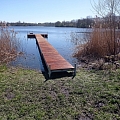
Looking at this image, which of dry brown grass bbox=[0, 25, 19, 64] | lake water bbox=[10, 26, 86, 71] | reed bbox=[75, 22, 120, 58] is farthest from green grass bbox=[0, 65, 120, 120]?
dry brown grass bbox=[0, 25, 19, 64]

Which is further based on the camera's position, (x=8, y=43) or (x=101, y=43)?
(x=8, y=43)

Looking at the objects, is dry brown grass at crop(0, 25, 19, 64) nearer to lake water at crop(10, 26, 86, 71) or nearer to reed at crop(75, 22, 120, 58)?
lake water at crop(10, 26, 86, 71)

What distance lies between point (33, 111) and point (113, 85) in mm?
1692

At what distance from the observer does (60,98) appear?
2.89 meters

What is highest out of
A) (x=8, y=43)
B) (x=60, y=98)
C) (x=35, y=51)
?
(x=8, y=43)

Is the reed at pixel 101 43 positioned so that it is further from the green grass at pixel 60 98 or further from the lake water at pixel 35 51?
the green grass at pixel 60 98

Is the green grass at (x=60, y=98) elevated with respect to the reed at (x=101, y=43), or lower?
lower

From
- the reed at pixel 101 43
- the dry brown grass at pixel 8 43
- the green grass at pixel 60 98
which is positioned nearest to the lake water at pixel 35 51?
the dry brown grass at pixel 8 43

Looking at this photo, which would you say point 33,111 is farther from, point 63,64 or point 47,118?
point 63,64

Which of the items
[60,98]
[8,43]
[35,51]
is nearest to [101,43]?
[8,43]

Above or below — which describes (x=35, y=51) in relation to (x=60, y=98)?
above

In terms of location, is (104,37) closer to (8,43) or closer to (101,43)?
(101,43)

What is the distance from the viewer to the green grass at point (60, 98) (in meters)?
2.38

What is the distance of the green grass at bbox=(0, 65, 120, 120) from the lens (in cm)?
238
